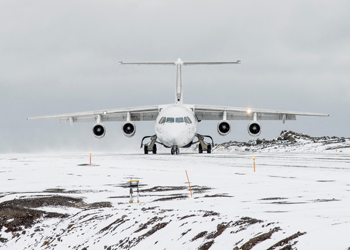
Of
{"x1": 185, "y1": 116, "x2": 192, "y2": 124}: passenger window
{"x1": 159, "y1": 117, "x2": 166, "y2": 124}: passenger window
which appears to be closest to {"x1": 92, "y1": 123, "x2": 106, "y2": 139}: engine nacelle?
{"x1": 159, "y1": 117, "x2": 166, "y2": 124}: passenger window

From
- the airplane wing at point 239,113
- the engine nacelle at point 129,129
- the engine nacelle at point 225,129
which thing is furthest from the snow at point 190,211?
the airplane wing at point 239,113

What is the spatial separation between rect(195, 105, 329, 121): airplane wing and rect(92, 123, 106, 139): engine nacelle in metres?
7.58

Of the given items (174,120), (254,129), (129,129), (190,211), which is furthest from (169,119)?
(190,211)

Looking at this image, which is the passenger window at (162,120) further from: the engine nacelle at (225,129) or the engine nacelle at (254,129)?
the engine nacelle at (254,129)

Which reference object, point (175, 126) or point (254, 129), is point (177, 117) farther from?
point (254, 129)

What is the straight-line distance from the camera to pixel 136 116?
3938cm

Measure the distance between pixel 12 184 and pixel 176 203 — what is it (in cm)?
728

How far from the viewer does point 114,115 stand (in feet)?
127

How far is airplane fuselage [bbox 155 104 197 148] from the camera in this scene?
2981 centimetres

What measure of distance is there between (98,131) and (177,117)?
789 centimetres

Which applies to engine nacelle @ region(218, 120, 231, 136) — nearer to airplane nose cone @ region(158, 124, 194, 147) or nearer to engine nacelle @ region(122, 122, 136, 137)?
airplane nose cone @ region(158, 124, 194, 147)

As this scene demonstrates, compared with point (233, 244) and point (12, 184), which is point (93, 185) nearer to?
point (12, 184)

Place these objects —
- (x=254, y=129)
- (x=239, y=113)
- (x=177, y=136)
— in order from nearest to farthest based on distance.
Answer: (x=177, y=136) → (x=254, y=129) → (x=239, y=113)

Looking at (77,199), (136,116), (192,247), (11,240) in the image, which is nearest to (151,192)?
(77,199)
